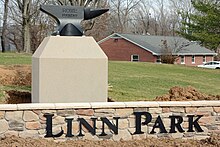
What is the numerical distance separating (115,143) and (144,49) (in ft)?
121

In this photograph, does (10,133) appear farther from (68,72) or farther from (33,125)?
(68,72)

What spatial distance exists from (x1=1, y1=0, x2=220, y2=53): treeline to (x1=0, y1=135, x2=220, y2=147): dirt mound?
2377 cm

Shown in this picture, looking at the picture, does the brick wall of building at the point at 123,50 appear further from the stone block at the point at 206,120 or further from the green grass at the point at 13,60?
the stone block at the point at 206,120

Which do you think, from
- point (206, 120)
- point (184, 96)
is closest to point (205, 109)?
point (206, 120)

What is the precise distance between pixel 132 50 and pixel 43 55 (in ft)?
121

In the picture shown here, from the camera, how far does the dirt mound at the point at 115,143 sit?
20.4 ft

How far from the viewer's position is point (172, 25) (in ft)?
229

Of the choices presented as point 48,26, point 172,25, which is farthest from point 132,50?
point 172,25

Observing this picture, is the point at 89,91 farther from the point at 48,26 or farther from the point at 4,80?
the point at 48,26

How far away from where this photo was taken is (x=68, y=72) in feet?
25.6

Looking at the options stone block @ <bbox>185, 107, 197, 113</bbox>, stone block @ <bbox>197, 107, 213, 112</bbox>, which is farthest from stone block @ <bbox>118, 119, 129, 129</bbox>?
stone block @ <bbox>197, 107, 213, 112</bbox>

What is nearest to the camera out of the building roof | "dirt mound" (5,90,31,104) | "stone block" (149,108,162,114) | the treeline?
"stone block" (149,108,162,114)

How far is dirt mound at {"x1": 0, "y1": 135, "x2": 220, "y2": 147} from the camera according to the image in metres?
6.20

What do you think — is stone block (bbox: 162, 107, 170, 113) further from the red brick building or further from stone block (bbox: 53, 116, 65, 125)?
the red brick building
